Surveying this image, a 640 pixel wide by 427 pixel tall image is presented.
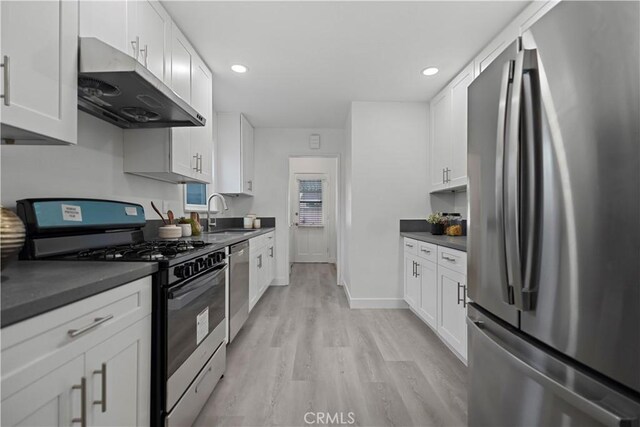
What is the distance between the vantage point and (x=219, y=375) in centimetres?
184

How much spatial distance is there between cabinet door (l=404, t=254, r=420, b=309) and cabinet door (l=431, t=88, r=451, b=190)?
90 cm

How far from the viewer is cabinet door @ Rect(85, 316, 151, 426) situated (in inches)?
33.5

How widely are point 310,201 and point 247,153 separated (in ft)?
9.27

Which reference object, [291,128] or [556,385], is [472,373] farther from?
[291,128]

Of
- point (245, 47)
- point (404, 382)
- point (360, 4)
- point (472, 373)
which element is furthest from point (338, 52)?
point (404, 382)

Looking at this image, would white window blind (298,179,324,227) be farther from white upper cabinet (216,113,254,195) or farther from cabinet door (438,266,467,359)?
cabinet door (438,266,467,359)

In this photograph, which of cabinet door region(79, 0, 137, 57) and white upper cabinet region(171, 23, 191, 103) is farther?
white upper cabinet region(171, 23, 191, 103)

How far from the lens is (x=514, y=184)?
0.88 metres

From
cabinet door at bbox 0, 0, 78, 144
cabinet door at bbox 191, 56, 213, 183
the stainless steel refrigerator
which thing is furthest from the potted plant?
cabinet door at bbox 0, 0, 78, 144

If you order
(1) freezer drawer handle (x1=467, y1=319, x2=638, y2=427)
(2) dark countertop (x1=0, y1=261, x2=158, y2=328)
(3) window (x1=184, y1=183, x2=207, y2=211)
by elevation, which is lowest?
(1) freezer drawer handle (x1=467, y1=319, x2=638, y2=427)

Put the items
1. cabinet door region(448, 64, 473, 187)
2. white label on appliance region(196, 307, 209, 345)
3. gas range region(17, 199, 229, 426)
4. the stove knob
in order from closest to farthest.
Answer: gas range region(17, 199, 229, 426)
the stove knob
white label on appliance region(196, 307, 209, 345)
cabinet door region(448, 64, 473, 187)

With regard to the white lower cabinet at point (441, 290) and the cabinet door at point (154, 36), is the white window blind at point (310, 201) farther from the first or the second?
the cabinet door at point (154, 36)

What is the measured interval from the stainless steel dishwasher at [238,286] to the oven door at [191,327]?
1.15 feet

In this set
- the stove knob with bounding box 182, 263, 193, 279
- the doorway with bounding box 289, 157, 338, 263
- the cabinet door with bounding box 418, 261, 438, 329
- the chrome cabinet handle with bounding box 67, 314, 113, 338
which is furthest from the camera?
the doorway with bounding box 289, 157, 338, 263
